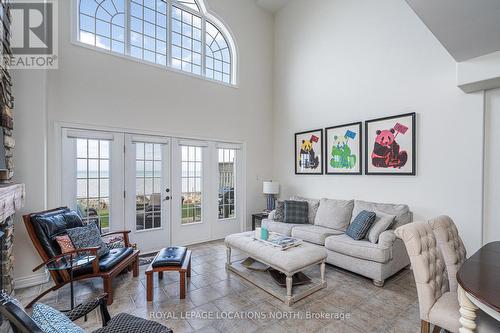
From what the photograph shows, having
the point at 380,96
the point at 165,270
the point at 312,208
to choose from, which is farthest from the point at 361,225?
the point at 165,270

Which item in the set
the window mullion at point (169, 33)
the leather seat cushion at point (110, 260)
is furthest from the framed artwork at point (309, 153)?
the leather seat cushion at point (110, 260)

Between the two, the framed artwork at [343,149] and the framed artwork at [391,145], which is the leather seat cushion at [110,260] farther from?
the framed artwork at [391,145]

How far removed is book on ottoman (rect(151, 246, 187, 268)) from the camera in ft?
8.97

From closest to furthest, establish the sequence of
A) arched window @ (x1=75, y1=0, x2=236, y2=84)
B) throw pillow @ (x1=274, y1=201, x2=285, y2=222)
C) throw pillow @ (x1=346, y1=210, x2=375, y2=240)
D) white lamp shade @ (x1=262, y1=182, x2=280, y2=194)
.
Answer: throw pillow @ (x1=346, y1=210, x2=375, y2=240)
arched window @ (x1=75, y1=0, x2=236, y2=84)
throw pillow @ (x1=274, y1=201, x2=285, y2=222)
white lamp shade @ (x1=262, y1=182, x2=280, y2=194)

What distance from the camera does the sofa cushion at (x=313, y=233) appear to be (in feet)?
12.4

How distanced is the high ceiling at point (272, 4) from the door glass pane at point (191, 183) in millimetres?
3693

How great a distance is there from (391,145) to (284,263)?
102 inches

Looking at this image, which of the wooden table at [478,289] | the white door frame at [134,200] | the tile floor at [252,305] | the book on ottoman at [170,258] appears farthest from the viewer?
the white door frame at [134,200]

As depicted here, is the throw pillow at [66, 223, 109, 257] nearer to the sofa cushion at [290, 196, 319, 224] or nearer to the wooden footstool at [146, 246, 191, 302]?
the wooden footstool at [146, 246, 191, 302]

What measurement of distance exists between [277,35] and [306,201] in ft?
13.2

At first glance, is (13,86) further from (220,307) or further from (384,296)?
(384,296)

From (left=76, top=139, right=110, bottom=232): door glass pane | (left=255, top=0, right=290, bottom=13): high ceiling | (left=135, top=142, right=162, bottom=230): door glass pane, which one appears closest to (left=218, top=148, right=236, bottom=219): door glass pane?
(left=135, top=142, right=162, bottom=230): door glass pane

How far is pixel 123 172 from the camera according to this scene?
159 inches

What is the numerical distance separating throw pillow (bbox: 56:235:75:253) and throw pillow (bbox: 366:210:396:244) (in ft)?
11.8
